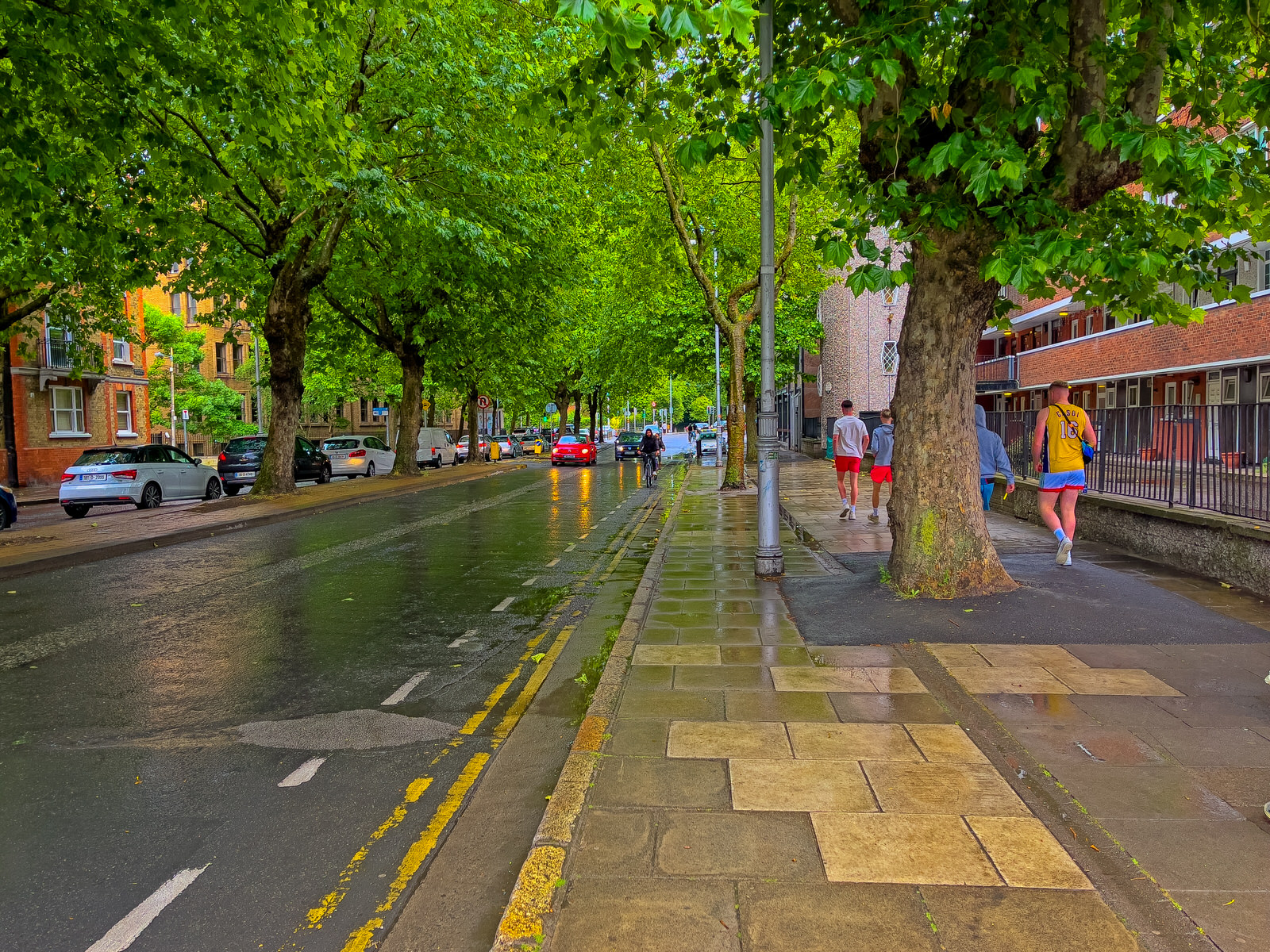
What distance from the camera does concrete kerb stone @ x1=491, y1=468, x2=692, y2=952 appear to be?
2.74m

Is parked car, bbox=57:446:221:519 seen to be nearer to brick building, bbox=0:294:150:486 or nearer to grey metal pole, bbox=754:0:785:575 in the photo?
brick building, bbox=0:294:150:486

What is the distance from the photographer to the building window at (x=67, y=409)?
33.1 meters

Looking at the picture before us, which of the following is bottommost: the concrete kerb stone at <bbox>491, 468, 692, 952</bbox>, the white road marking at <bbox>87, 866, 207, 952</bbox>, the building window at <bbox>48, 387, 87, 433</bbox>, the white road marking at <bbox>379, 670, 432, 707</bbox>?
the white road marking at <bbox>87, 866, 207, 952</bbox>

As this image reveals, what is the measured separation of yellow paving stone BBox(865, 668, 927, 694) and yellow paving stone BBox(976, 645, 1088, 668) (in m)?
0.60

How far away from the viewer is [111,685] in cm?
576

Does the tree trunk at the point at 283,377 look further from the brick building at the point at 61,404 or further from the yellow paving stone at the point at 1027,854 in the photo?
the yellow paving stone at the point at 1027,854

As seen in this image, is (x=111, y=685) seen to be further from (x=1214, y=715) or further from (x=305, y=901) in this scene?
(x=1214, y=715)

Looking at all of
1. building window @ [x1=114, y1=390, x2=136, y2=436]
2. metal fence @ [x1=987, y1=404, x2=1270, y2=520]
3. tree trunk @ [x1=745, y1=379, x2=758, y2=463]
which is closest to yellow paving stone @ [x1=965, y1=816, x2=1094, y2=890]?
metal fence @ [x1=987, y1=404, x2=1270, y2=520]

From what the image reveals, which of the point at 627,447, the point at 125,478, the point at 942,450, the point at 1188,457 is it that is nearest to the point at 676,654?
the point at 942,450

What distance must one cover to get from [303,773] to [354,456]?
30.6 metres

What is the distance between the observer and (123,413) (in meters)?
38.2

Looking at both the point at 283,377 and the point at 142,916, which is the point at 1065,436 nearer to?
the point at 142,916

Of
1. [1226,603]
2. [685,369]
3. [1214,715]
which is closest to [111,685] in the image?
[1214,715]

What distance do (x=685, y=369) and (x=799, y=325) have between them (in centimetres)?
513
